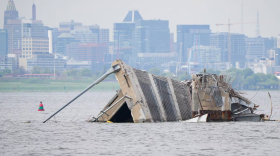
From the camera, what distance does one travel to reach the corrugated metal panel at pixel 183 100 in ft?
184

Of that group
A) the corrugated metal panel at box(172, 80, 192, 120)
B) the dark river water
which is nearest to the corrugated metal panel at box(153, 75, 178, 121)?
the corrugated metal panel at box(172, 80, 192, 120)

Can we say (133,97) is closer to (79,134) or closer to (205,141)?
(79,134)

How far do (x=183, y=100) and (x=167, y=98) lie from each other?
1958 mm

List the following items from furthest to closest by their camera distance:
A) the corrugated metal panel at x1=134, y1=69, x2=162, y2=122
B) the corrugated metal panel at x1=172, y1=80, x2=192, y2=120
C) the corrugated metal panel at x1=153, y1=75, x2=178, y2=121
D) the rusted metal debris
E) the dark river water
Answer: the corrugated metal panel at x1=172, y1=80, x2=192, y2=120, the corrugated metal panel at x1=153, y1=75, x2=178, y2=121, the corrugated metal panel at x1=134, y1=69, x2=162, y2=122, the rusted metal debris, the dark river water

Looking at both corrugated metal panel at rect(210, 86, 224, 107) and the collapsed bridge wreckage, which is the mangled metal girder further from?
corrugated metal panel at rect(210, 86, 224, 107)

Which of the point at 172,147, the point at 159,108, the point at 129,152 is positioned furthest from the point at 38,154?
the point at 159,108

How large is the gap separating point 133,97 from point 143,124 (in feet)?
7.48

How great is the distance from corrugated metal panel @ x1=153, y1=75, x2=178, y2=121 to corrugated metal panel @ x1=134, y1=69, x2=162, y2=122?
3.04 feet

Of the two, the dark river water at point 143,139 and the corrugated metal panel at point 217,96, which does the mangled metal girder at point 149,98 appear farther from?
the corrugated metal panel at point 217,96

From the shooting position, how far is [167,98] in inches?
2168

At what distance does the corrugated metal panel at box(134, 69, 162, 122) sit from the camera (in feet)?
174

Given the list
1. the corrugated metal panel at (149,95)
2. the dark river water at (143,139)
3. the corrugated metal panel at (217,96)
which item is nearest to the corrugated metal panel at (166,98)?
the corrugated metal panel at (149,95)

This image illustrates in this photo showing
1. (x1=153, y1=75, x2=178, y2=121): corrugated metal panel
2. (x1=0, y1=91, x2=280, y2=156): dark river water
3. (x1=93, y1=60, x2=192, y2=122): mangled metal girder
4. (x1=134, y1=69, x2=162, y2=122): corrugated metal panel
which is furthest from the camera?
(x1=153, y1=75, x2=178, y2=121): corrugated metal panel

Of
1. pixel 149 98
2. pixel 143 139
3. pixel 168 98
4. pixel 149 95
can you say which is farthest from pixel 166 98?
pixel 143 139
